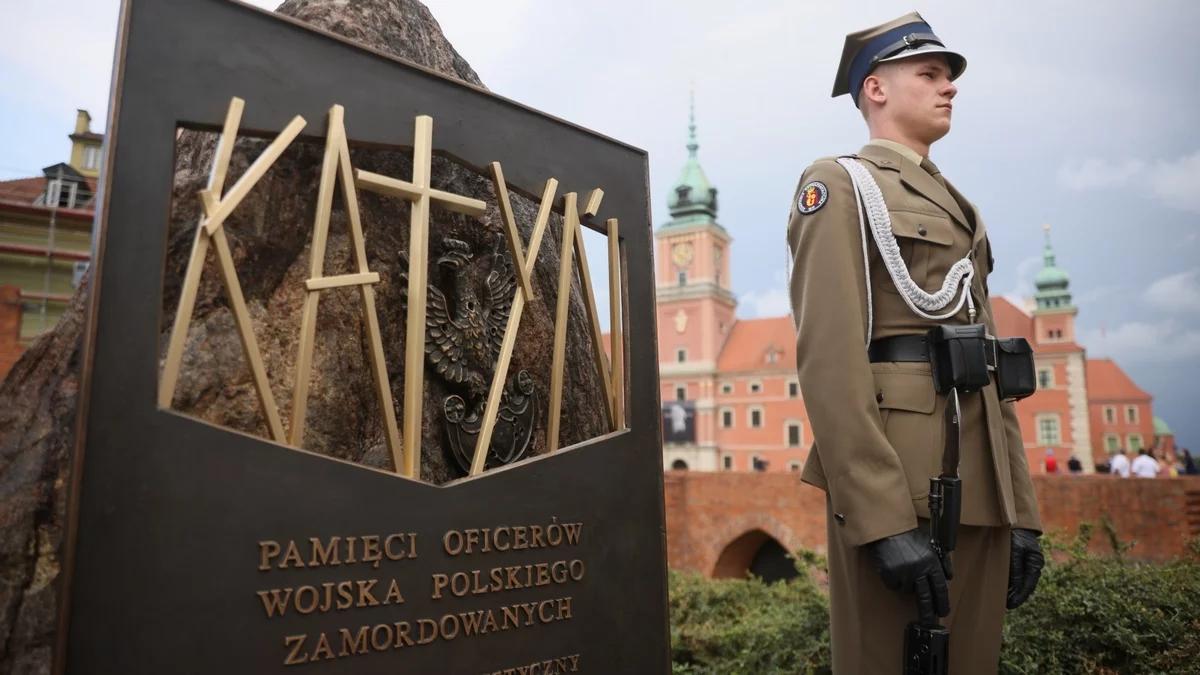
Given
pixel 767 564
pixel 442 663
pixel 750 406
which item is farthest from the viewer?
pixel 750 406

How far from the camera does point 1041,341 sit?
34.1 meters

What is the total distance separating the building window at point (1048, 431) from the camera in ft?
104

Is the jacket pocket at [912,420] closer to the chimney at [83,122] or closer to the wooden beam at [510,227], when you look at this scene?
the wooden beam at [510,227]

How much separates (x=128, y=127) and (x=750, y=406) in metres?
38.4

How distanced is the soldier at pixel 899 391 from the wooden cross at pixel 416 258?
0.99 meters

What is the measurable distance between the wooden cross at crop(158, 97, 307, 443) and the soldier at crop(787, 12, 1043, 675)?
4.33 feet

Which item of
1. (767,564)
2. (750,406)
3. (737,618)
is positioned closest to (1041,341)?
(750,406)

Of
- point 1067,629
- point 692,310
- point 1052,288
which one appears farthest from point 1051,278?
point 1067,629

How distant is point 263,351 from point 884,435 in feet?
5.19

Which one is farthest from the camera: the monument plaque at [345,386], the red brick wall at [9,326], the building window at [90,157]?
the building window at [90,157]

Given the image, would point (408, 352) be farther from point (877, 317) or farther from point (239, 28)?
point (877, 317)

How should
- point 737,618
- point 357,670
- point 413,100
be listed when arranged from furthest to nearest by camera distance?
point 737,618 < point 413,100 < point 357,670

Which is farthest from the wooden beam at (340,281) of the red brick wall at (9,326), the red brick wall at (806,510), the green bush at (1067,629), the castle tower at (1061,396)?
the castle tower at (1061,396)

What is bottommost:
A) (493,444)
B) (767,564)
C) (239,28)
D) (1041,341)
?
(767,564)
